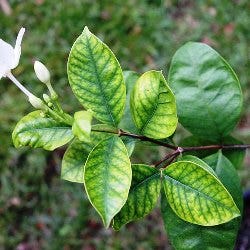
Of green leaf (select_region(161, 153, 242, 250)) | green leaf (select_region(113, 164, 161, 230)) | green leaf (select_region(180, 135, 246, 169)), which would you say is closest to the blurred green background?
green leaf (select_region(180, 135, 246, 169))

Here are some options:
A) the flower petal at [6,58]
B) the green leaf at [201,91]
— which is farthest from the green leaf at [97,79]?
the green leaf at [201,91]

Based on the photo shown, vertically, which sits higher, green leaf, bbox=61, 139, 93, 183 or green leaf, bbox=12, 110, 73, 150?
green leaf, bbox=12, 110, 73, 150

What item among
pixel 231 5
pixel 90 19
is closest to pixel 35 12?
pixel 90 19

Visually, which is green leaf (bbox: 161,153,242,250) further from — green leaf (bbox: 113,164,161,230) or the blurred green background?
the blurred green background

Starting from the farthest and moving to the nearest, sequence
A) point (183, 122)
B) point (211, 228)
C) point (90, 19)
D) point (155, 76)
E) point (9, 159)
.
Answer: point (90, 19) → point (9, 159) → point (183, 122) → point (211, 228) → point (155, 76)

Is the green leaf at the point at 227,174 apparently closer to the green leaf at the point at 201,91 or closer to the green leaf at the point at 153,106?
the green leaf at the point at 201,91

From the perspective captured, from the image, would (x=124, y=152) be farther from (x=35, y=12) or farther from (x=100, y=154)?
(x=35, y=12)

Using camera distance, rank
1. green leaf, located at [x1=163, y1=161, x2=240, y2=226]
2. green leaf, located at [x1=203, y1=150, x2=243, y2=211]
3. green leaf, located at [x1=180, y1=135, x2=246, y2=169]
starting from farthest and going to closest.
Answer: green leaf, located at [x1=180, y1=135, x2=246, y2=169], green leaf, located at [x1=203, y1=150, x2=243, y2=211], green leaf, located at [x1=163, y1=161, x2=240, y2=226]
